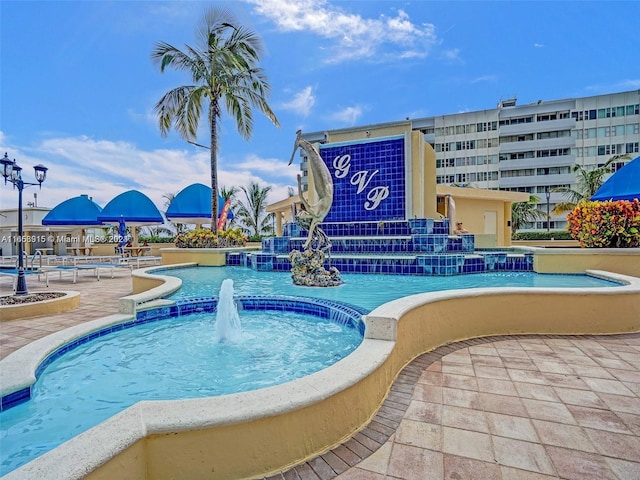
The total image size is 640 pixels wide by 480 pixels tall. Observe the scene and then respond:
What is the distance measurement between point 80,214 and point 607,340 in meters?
25.5

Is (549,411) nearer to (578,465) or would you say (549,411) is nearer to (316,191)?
(578,465)

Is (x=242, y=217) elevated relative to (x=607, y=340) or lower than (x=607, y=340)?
elevated

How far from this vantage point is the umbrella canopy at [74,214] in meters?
21.0

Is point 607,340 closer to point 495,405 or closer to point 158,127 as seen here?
point 495,405

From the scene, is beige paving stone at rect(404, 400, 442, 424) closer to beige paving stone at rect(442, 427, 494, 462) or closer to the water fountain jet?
beige paving stone at rect(442, 427, 494, 462)

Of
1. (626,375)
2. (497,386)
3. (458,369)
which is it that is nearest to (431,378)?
(458,369)

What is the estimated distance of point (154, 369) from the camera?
138 inches

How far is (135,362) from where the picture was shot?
3693 mm

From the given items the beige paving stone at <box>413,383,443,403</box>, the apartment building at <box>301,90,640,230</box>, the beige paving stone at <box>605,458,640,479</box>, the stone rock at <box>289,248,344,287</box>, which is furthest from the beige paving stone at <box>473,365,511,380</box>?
the apartment building at <box>301,90,640,230</box>

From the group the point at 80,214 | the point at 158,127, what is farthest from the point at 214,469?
the point at 80,214

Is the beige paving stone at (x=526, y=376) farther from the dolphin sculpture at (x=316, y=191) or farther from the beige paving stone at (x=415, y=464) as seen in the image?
the dolphin sculpture at (x=316, y=191)

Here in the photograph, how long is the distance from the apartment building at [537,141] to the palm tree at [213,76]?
33.7m

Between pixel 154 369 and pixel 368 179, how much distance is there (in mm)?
11525

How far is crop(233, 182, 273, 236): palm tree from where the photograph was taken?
3281 centimetres
